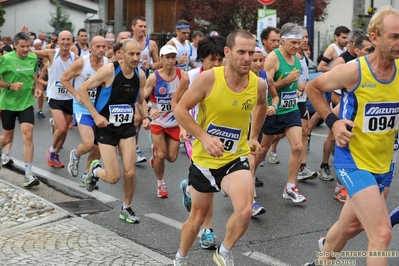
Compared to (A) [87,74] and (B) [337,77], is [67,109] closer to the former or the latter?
(A) [87,74]

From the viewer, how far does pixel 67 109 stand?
36.9 ft

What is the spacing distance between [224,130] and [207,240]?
1370 millimetres

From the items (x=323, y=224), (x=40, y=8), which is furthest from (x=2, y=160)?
(x=40, y=8)

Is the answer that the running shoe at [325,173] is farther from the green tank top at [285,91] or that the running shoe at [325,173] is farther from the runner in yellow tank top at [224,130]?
the runner in yellow tank top at [224,130]

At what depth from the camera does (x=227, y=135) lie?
18.7 ft

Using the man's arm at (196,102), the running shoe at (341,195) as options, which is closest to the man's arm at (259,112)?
the man's arm at (196,102)

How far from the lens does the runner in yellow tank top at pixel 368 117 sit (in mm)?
4918

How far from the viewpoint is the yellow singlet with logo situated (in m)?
4.98

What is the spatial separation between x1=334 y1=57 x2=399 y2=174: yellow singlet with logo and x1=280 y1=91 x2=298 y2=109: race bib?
3804 millimetres

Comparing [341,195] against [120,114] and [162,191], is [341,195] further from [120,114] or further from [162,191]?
[120,114]

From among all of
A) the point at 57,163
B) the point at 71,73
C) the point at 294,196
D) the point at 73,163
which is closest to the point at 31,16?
the point at 57,163

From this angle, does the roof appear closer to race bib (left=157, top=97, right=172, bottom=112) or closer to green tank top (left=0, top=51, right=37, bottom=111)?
green tank top (left=0, top=51, right=37, bottom=111)

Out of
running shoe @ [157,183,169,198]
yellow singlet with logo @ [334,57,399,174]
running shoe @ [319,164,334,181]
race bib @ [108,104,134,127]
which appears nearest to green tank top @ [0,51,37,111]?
running shoe @ [157,183,169,198]

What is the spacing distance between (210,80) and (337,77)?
3.30 feet
